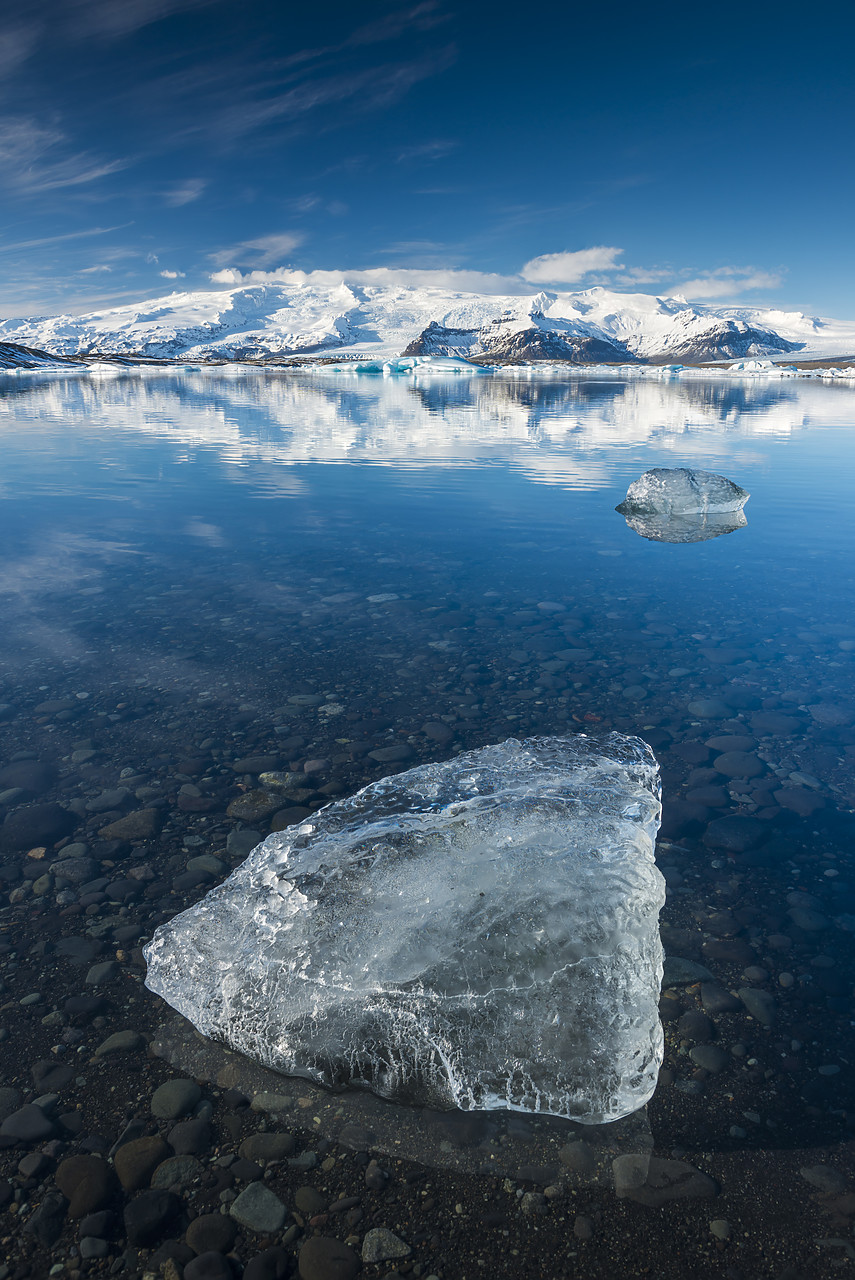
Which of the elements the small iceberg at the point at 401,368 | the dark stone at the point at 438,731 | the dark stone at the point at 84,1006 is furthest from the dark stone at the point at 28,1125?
Result: the small iceberg at the point at 401,368

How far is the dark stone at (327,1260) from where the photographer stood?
2.48 metres

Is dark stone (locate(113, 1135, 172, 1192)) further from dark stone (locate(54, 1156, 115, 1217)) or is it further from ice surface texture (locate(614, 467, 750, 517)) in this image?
ice surface texture (locate(614, 467, 750, 517))

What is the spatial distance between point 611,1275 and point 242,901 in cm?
254

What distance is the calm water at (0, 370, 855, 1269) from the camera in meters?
3.94

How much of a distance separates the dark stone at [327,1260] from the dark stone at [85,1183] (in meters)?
0.85

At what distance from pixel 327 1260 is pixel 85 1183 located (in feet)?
3.44

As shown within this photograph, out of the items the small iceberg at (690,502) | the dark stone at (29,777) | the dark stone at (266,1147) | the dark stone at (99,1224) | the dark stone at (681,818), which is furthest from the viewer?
the small iceberg at (690,502)

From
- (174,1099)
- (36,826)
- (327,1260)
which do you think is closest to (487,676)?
(36,826)

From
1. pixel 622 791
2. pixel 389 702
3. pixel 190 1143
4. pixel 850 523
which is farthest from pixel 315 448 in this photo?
pixel 190 1143

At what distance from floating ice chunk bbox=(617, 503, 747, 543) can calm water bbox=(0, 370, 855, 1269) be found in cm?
43

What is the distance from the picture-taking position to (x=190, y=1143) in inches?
114

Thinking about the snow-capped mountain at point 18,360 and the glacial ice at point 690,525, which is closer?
the glacial ice at point 690,525

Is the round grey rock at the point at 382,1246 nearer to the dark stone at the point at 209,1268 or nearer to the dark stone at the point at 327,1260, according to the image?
the dark stone at the point at 327,1260

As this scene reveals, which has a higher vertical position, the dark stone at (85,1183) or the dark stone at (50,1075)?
the dark stone at (50,1075)
